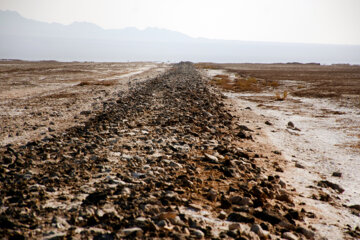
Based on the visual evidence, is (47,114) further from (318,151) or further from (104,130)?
(318,151)

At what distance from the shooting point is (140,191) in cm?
520

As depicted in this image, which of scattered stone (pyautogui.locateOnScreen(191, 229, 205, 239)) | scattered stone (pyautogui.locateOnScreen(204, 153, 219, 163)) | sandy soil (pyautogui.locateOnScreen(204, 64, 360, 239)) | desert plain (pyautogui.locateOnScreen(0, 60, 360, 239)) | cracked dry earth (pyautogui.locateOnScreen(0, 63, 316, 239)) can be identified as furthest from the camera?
scattered stone (pyautogui.locateOnScreen(204, 153, 219, 163))

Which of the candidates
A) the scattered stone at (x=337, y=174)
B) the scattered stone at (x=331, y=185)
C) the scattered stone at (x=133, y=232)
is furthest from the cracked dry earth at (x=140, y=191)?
the scattered stone at (x=337, y=174)

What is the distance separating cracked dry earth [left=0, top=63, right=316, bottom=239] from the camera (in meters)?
4.05

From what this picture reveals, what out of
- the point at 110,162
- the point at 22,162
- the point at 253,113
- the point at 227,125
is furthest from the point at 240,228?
the point at 253,113

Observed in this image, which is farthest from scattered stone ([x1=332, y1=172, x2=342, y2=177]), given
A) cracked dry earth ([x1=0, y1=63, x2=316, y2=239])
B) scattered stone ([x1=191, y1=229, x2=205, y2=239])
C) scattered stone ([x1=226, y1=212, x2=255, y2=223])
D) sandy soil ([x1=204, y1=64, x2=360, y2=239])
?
scattered stone ([x1=191, y1=229, x2=205, y2=239])

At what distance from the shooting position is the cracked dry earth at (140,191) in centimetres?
405

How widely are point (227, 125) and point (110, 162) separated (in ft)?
23.0

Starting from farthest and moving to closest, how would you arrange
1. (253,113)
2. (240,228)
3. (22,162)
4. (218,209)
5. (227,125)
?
(253,113), (227,125), (22,162), (218,209), (240,228)

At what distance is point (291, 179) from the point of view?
7.23 metres

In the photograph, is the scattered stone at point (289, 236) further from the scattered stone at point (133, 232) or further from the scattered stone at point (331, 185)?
the scattered stone at point (331, 185)

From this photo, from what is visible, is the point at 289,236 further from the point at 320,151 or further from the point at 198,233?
the point at 320,151

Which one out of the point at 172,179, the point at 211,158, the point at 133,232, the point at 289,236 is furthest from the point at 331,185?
the point at 133,232

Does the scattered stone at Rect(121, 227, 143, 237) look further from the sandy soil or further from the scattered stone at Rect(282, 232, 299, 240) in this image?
the sandy soil
